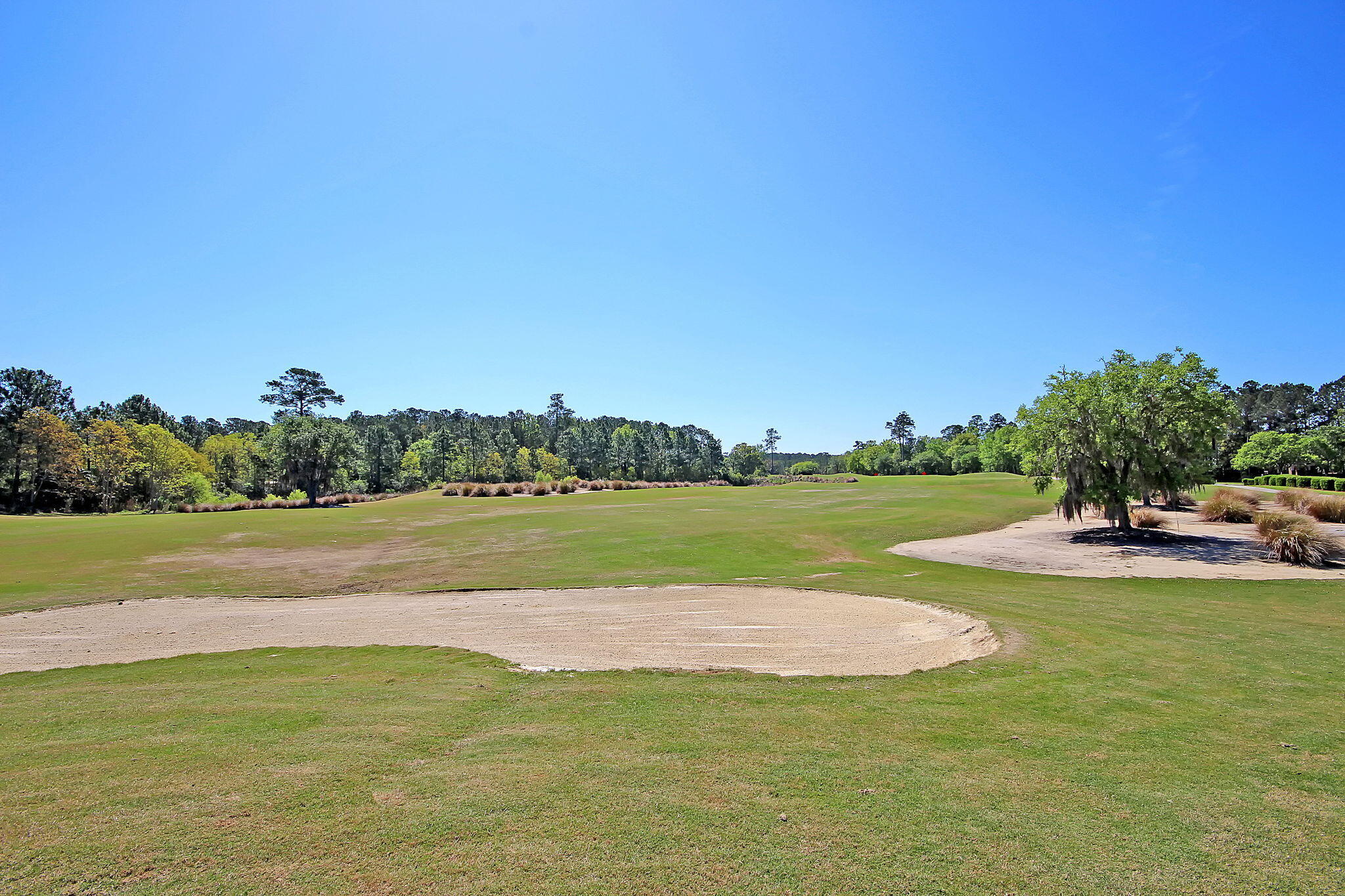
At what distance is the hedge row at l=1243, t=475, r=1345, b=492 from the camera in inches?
2264

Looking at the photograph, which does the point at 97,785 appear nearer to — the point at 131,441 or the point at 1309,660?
the point at 1309,660

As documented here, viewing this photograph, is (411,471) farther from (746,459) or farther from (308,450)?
(746,459)

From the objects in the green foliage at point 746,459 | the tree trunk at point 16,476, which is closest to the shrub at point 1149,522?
the tree trunk at point 16,476

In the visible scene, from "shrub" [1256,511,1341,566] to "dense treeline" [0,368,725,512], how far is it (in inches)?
2405

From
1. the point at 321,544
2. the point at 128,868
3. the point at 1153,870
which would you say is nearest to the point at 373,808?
the point at 128,868

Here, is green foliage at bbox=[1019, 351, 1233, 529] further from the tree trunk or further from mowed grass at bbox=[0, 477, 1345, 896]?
the tree trunk

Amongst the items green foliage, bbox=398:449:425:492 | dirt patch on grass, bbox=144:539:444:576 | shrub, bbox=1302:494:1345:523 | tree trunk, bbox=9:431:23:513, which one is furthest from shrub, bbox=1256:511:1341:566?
green foliage, bbox=398:449:425:492

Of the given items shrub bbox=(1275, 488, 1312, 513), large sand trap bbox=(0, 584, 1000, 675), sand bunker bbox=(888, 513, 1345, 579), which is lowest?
sand bunker bbox=(888, 513, 1345, 579)

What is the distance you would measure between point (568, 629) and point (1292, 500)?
140ft

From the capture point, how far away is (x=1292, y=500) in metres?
33.3

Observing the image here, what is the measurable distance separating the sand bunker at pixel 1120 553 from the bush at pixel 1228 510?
45cm

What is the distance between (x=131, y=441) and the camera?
64312 mm

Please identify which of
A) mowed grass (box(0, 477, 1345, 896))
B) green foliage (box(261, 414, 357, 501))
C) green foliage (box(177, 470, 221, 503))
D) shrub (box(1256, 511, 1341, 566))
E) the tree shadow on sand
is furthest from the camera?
green foliage (box(261, 414, 357, 501))

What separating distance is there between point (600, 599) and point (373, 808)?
11010 millimetres
